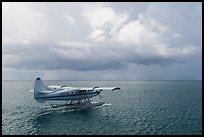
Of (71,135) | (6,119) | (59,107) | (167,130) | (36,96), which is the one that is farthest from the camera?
(59,107)

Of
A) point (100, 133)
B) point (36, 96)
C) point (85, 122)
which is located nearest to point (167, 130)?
point (100, 133)

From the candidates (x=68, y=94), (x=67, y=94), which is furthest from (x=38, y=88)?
(x=68, y=94)

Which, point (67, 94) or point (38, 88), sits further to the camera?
point (67, 94)

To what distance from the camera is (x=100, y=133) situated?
40438mm

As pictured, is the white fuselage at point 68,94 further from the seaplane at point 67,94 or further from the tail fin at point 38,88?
the tail fin at point 38,88

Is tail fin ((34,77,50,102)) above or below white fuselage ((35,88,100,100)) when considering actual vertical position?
above

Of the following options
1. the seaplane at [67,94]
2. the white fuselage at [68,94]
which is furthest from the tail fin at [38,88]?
the white fuselage at [68,94]

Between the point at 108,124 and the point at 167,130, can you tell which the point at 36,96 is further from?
the point at 167,130

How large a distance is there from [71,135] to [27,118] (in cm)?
1730

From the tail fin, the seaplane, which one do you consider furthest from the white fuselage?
the tail fin

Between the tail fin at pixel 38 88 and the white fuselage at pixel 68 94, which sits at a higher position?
the tail fin at pixel 38 88

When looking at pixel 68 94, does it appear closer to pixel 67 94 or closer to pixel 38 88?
pixel 67 94

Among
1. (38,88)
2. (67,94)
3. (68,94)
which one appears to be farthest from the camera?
(68,94)

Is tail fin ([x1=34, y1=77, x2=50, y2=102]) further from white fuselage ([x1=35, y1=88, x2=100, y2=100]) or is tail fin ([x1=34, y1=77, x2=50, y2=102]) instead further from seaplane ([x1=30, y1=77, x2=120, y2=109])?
white fuselage ([x1=35, y1=88, x2=100, y2=100])
